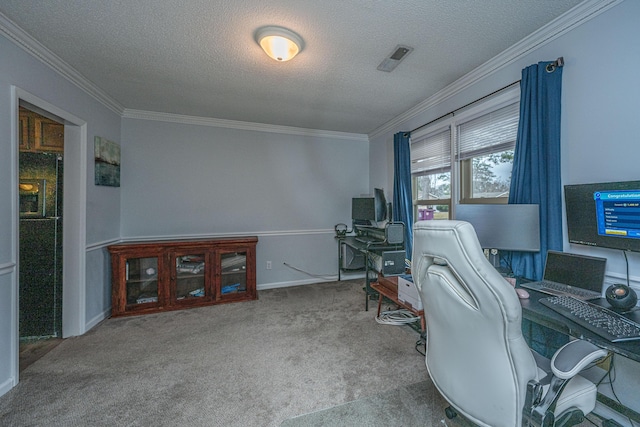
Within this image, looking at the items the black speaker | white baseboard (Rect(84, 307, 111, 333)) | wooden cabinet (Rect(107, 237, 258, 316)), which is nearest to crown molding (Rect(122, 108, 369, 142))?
wooden cabinet (Rect(107, 237, 258, 316))

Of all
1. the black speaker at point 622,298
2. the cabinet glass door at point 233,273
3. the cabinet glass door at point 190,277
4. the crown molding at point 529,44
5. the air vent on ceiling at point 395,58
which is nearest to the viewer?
the black speaker at point 622,298

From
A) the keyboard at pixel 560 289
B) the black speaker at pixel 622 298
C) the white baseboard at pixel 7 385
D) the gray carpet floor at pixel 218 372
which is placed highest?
the black speaker at pixel 622 298

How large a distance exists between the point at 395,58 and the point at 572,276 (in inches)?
78.7

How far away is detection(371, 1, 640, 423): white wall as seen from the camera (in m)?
1.42

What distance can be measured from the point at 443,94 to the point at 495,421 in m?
2.79

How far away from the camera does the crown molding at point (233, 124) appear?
3.31 m

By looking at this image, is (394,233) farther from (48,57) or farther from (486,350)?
(48,57)

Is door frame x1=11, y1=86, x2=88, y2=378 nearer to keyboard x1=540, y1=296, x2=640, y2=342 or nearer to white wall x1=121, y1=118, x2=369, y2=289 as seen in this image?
white wall x1=121, y1=118, x2=369, y2=289

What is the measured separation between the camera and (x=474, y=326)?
37.3 inches

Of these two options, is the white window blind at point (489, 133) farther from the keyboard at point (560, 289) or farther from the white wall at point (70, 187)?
the white wall at point (70, 187)

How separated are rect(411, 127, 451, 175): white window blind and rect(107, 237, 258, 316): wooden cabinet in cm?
243

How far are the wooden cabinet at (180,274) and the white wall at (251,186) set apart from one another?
1.50ft

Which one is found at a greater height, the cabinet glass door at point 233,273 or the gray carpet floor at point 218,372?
the cabinet glass door at point 233,273

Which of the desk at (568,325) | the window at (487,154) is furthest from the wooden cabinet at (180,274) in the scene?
the desk at (568,325)
